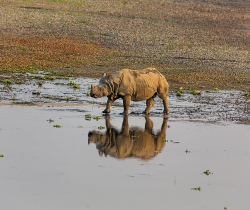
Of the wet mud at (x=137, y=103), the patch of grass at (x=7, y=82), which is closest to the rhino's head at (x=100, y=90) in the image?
the wet mud at (x=137, y=103)

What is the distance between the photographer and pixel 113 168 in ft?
48.7

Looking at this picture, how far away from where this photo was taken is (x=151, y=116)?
21266 millimetres

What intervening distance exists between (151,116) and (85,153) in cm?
558

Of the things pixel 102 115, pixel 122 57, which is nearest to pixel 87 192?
pixel 102 115

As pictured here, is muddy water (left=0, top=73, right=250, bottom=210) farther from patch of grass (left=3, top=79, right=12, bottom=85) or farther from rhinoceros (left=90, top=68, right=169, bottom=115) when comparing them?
patch of grass (left=3, top=79, right=12, bottom=85)

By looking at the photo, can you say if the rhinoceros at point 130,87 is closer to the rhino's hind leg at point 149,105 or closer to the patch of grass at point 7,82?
the rhino's hind leg at point 149,105

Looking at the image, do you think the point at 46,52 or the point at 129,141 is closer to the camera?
the point at 129,141

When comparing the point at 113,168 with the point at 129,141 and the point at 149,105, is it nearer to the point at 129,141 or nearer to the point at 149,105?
the point at 129,141

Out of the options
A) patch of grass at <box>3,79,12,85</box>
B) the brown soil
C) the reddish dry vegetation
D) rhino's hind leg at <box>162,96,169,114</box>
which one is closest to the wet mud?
patch of grass at <box>3,79,12,85</box>

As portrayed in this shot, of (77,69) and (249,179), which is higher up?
(249,179)

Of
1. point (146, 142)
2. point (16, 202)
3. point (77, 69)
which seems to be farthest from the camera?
point (77, 69)

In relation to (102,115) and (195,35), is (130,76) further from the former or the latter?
(195,35)

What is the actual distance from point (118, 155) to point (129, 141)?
143 cm

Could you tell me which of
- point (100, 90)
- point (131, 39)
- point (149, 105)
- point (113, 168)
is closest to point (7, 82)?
point (100, 90)
